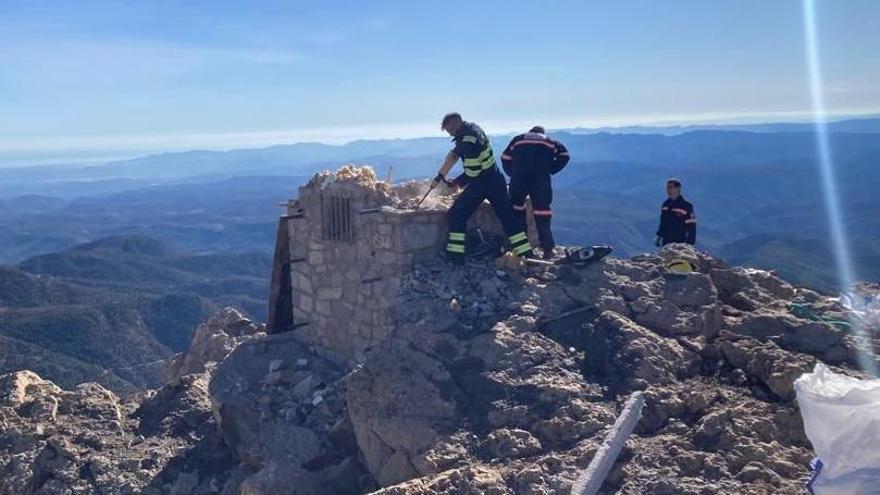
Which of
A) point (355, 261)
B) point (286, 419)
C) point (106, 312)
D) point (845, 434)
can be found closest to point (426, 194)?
point (355, 261)

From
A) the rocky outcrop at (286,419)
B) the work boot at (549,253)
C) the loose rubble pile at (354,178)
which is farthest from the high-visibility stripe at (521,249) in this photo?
the rocky outcrop at (286,419)

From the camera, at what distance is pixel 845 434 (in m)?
4.69

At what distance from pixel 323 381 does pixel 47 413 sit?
11.8ft

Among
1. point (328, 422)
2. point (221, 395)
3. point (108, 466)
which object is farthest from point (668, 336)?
point (108, 466)

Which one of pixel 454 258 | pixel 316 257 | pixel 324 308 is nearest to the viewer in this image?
pixel 454 258

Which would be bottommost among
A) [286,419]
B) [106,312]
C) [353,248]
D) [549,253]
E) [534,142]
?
[106,312]

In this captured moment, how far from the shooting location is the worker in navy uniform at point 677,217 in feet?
35.8

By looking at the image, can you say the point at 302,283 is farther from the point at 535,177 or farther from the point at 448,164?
the point at 535,177

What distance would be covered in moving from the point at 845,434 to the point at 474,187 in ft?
16.2

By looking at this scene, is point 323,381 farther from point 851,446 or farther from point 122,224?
point 122,224

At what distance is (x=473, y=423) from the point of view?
6695 millimetres

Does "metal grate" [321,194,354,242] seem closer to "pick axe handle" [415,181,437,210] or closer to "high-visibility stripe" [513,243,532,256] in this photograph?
"pick axe handle" [415,181,437,210]

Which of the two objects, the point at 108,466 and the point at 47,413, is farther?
the point at 47,413

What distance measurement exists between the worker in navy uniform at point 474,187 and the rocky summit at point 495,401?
31 cm
